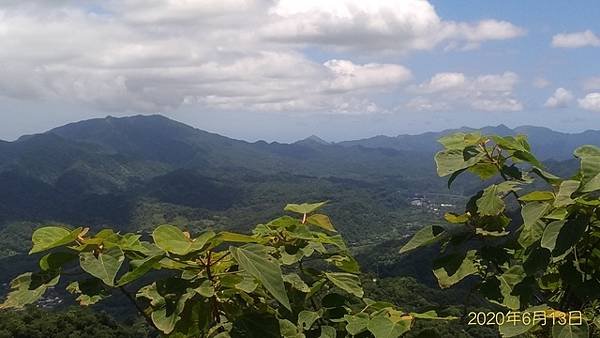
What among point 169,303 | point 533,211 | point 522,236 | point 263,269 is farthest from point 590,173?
point 169,303

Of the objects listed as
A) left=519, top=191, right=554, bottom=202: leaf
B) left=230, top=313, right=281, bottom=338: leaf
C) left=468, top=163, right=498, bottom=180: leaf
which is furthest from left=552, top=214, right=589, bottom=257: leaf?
left=230, top=313, right=281, bottom=338: leaf

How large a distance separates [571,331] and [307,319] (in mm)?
940

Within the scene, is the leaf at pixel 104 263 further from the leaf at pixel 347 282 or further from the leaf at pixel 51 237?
the leaf at pixel 347 282

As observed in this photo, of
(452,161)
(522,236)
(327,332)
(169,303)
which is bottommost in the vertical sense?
(327,332)

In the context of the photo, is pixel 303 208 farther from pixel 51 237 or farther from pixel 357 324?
pixel 51 237

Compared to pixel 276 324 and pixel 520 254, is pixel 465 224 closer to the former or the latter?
pixel 520 254

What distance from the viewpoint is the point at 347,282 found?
7.44 ft

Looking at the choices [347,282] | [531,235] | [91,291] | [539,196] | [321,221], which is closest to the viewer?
[91,291]

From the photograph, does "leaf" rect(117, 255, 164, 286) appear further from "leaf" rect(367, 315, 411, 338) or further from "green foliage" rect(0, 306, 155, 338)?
"green foliage" rect(0, 306, 155, 338)

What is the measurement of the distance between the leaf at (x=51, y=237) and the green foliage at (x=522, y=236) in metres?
1.33

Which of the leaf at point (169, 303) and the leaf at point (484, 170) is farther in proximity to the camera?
the leaf at point (484, 170)

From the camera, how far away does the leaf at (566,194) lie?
1764 mm

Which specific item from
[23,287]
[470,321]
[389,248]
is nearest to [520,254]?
[470,321]

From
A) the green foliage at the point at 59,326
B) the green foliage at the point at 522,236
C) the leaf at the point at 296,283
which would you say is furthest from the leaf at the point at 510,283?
the green foliage at the point at 59,326
